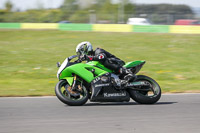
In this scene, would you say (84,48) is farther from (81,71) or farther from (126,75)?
(126,75)

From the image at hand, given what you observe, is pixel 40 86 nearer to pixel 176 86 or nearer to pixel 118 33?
pixel 176 86

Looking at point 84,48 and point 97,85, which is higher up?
A: point 84,48

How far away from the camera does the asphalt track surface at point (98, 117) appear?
532 cm

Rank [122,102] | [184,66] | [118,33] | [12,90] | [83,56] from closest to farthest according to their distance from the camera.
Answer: [83,56], [122,102], [12,90], [184,66], [118,33]

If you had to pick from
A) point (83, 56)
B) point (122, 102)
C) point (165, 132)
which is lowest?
point (122, 102)

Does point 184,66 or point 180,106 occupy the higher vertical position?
point 180,106

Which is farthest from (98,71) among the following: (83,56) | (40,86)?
(40,86)

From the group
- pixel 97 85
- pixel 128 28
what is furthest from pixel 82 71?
pixel 128 28

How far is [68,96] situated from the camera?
7.01 meters

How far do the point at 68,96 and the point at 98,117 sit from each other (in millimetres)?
1129

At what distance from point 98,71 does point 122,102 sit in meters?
0.95

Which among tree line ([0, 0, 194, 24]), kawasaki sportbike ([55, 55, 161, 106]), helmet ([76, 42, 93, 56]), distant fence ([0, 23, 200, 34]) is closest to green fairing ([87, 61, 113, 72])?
kawasaki sportbike ([55, 55, 161, 106])

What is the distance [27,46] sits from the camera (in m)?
19.5

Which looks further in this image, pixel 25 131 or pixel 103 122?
pixel 103 122
